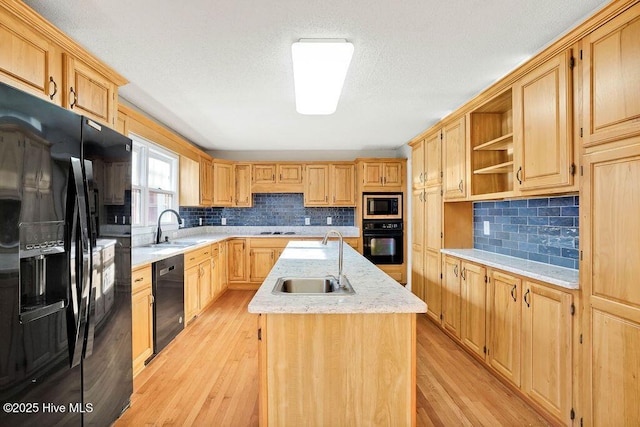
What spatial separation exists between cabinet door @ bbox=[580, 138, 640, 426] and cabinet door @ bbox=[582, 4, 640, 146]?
0.10m

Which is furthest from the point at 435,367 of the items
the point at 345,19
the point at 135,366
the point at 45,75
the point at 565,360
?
the point at 45,75

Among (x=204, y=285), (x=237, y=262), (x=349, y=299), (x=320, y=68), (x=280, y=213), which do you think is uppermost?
(x=320, y=68)

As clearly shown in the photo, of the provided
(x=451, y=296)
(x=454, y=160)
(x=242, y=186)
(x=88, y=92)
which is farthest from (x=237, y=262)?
(x=454, y=160)

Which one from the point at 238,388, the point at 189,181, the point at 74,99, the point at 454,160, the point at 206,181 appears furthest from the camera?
the point at 206,181

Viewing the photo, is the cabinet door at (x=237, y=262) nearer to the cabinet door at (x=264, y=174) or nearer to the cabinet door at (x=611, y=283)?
the cabinet door at (x=264, y=174)

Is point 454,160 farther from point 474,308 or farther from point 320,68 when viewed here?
point 320,68

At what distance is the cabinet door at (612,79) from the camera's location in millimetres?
1376

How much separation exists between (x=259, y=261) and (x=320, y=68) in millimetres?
3590

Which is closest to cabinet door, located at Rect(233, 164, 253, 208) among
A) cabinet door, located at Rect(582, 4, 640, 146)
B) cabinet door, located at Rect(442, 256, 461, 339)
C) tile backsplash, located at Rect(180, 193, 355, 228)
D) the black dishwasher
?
tile backsplash, located at Rect(180, 193, 355, 228)

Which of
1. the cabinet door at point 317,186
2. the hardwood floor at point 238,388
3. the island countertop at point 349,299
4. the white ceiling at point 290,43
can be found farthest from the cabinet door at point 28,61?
the cabinet door at point 317,186

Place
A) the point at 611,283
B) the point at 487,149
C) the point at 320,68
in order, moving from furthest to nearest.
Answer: the point at 487,149, the point at 320,68, the point at 611,283

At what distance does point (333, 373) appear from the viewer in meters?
1.33

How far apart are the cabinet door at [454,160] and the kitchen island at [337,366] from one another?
192 cm

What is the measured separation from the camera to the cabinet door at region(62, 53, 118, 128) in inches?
69.4
